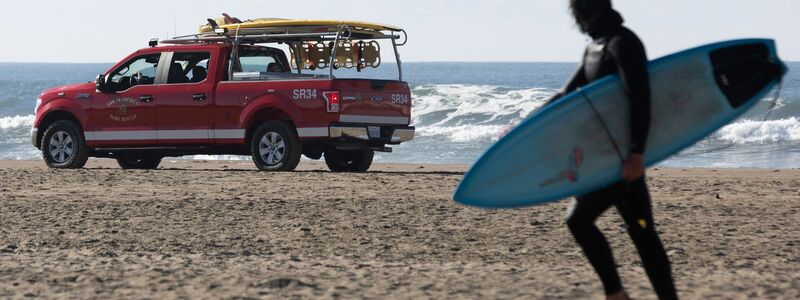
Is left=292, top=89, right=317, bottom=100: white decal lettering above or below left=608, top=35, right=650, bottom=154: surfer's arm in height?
below

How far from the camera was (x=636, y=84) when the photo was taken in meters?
5.81

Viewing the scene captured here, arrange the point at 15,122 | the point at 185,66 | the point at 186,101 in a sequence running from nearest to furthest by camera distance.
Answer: the point at 186,101 < the point at 185,66 < the point at 15,122

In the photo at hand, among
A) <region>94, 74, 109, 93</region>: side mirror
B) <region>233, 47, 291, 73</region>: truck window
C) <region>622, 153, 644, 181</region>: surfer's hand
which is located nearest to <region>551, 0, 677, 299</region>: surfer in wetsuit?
<region>622, 153, 644, 181</region>: surfer's hand

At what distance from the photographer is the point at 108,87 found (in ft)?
55.8

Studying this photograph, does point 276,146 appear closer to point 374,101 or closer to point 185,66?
point 374,101

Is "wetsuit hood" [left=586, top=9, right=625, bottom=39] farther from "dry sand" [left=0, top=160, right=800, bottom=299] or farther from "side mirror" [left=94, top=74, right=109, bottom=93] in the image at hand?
"side mirror" [left=94, top=74, right=109, bottom=93]

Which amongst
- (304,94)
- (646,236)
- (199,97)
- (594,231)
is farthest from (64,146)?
(646,236)

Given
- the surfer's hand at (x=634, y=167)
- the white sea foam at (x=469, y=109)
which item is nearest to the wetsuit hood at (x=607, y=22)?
the surfer's hand at (x=634, y=167)

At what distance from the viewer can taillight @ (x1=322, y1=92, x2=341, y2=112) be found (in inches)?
613

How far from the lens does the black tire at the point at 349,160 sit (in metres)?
17.4

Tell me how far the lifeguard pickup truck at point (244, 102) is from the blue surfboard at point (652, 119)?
9.28 metres

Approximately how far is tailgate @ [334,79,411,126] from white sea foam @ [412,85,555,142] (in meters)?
12.6

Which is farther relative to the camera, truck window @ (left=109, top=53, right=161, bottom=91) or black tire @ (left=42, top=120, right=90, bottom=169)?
black tire @ (left=42, top=120, right=90, bottom=169)

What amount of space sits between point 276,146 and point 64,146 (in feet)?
10.4
